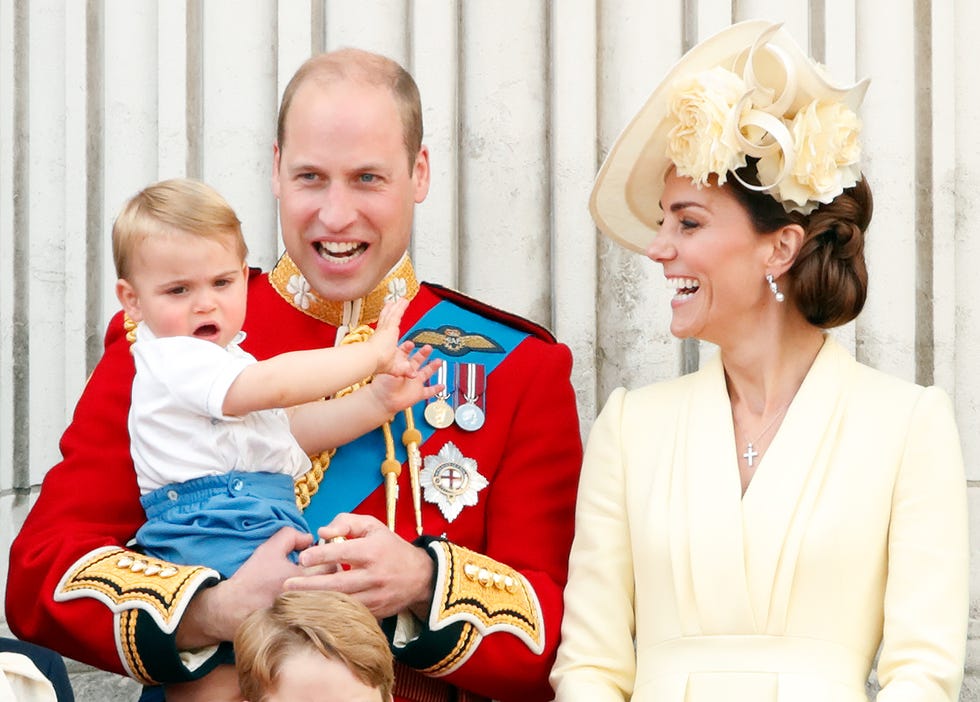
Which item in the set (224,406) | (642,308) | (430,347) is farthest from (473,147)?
(224,406)

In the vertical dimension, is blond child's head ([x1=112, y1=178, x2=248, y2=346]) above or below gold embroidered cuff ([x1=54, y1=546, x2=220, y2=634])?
above

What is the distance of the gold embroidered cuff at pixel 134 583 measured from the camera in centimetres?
324

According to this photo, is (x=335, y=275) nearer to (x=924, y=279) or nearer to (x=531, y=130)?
(x=531, y=130)

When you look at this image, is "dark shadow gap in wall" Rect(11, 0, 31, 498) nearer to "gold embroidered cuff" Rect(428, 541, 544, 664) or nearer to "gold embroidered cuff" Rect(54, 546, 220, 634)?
"gold embroidered cuff" Rect(54, 546, 220, 634)

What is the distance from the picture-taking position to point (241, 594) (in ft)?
10.5

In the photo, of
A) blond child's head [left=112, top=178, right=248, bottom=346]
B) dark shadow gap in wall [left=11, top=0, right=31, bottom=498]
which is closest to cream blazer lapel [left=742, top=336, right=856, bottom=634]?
blond child's head [left=112, top=178, right=248, bottom=346]

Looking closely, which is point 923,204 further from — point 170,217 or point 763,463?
point 170,217

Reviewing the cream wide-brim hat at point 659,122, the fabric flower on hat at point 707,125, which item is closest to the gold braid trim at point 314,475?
the cream wide-brim hat at point 659,122

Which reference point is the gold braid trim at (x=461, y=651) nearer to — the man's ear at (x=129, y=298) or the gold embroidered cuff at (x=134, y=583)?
the gold embroidered cuff at (x=134, y=583)

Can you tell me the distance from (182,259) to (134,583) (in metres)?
0.56

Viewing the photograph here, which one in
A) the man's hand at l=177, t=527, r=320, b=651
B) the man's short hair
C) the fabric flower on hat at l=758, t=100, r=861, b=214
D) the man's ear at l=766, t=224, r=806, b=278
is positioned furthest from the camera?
the man's short hair

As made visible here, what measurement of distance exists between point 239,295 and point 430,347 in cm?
38

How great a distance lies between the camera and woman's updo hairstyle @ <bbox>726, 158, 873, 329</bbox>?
350 centimetres

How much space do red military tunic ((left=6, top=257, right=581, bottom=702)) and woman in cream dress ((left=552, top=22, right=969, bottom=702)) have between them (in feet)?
0.34
